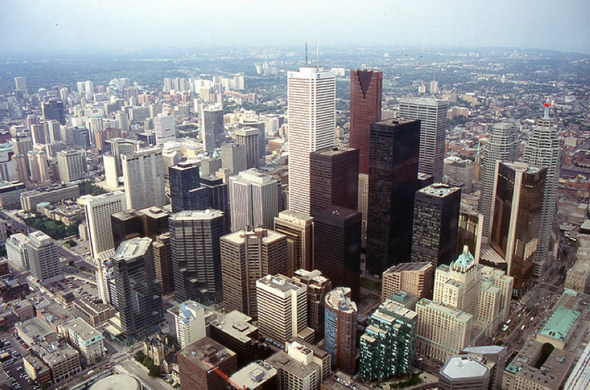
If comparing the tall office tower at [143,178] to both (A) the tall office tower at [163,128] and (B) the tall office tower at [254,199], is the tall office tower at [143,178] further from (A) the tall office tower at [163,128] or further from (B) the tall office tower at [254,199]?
(A) the tall office tower at [163,128]

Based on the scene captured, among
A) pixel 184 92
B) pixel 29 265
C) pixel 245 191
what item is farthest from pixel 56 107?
pixel 245 191

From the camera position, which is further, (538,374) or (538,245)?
(538,245)

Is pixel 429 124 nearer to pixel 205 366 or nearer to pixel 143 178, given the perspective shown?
pixel 143 178

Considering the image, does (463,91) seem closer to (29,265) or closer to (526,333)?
(526,333)

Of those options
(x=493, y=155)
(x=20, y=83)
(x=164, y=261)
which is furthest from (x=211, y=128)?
(x=20, y=83)

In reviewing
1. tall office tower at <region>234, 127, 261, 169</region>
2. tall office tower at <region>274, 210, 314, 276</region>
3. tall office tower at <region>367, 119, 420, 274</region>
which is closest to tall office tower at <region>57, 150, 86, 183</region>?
tall office tower at <region>234, 127, 261, 169</region>

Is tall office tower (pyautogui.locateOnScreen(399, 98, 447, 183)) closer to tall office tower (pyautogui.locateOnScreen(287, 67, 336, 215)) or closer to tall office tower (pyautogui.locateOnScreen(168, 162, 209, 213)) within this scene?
tall office tower (pyautogui.locateOnScreen(287, 67, 336, 215))
